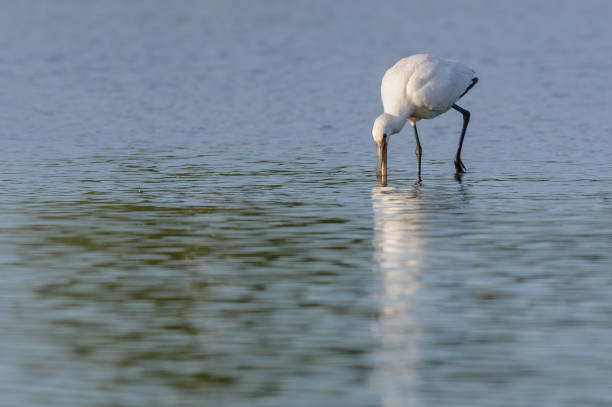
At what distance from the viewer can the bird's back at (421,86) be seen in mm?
17375

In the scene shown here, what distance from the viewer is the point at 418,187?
52.0 feet

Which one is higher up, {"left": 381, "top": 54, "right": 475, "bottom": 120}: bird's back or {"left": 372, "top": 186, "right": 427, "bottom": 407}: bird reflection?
{"left": 381, "top": 54, "right": 475, "bottom": 120}: bird's back

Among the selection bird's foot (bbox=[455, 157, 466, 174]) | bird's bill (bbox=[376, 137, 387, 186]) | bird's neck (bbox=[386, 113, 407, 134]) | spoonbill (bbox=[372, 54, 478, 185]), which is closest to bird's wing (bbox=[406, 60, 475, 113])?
spoonbill (bbox=[372, 54, 478, 185])

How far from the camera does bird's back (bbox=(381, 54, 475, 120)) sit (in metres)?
17.4

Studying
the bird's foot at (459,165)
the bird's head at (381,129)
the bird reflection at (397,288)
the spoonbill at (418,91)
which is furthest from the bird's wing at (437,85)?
the bird reflection at (397,288)

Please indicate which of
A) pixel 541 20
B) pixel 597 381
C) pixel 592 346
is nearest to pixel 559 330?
pixel 592 346

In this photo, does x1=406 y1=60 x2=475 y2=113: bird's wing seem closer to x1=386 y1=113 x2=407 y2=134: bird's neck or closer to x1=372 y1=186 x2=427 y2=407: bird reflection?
x1=386 y1=113 x2=407 y2=134: bird's neck

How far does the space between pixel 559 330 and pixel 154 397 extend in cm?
271

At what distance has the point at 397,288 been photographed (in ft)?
33.7

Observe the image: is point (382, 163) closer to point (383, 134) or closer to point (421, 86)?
point (383, 134)

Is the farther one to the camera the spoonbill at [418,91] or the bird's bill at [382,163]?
the spoonbill at [418,91]

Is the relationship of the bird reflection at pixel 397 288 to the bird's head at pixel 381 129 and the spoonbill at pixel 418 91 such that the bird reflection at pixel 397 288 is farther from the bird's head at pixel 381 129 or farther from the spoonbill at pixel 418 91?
the spoonbill at pixel 418 91

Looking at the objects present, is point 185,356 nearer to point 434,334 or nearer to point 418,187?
point 434,334

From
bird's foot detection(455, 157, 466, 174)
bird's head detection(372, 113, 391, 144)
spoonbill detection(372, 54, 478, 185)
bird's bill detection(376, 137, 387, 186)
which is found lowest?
bird's foot detection(455, 157, 466, 174)
